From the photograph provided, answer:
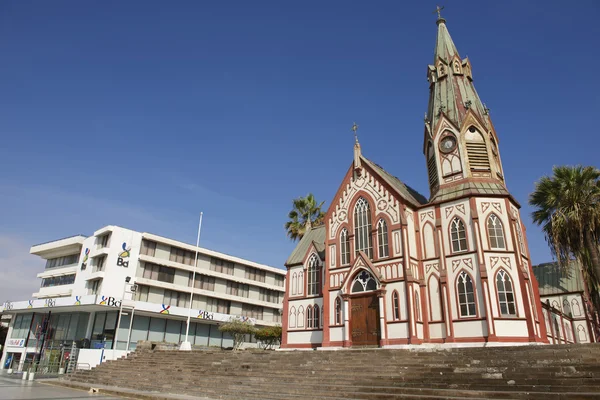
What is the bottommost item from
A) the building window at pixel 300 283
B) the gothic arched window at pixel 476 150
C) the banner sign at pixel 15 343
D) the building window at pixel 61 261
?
the banner sign at pixel 15 343

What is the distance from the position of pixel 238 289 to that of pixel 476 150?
1522 inches

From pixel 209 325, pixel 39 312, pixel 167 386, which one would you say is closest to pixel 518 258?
pixel 167 386

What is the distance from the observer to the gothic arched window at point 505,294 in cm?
2286

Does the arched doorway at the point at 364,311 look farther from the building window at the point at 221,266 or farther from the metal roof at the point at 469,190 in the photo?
the building window at the point at 221,266

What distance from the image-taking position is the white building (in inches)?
1703

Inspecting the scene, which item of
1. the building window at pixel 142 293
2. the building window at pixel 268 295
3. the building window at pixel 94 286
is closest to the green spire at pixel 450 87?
the building window at pixel 142 293

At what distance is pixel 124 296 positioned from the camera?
1752 inches

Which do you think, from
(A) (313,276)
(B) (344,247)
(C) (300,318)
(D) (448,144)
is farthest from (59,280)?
(D) (448,144)

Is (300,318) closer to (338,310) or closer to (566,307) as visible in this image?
(338,310)

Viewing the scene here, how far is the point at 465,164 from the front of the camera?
27.9 m

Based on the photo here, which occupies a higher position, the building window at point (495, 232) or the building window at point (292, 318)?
the building window at point (495, 232)

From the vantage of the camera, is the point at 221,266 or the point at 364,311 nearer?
the point at 364,311

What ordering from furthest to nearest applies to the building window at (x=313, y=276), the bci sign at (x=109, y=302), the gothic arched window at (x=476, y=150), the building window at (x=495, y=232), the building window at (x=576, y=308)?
1. the bci sign at (x=109, y=302)
2. the building window at (x=576, y=308)
3. the building window at (x=313, y=276)
4. the gothic arched window at (x=476, y=150)
5. the building window at (x=495, y=232)

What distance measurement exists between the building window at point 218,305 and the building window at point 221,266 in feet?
13.1
